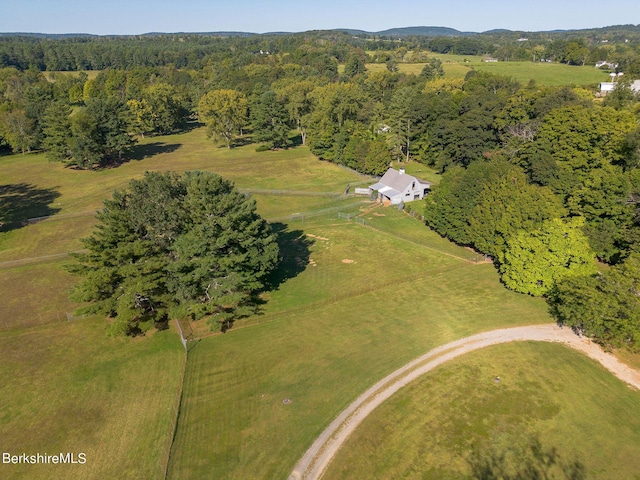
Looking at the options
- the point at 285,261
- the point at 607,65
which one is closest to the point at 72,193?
the point at 285,261

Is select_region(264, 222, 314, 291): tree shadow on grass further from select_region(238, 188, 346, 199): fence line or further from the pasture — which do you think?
select_region(238, 188, 346, 199): fence line

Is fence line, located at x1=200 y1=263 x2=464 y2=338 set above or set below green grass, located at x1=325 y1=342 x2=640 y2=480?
below

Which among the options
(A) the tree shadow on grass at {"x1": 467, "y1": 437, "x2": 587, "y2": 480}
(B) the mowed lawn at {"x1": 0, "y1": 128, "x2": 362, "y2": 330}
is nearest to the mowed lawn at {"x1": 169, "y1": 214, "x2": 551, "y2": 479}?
(A) the tree shadow on grass at {"x1": 467, "y1": 437, "x2": 587, "y2": 480}

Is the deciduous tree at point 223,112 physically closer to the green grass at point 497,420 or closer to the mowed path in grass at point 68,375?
the mowed path in grass at point 68,375

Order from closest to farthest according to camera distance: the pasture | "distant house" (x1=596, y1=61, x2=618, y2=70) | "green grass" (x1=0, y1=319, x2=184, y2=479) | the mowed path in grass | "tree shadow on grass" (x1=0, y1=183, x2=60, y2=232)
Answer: "green grass" (x1=0, y1=319, x2=184, y2=479)
the mowed path in grass
the pasture
"tree shadow on grass" (x1=0, y1=183, x2=60, y2=232)
"distant house" (x1=596, y1=61, x2=618, y2=70)

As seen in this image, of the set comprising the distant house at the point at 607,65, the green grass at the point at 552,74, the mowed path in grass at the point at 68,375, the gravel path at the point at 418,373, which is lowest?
the mowed path in grass at the point at 68,375

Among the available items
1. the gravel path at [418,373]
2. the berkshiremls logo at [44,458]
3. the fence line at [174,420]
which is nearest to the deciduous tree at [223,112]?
the fence line at [174,420]

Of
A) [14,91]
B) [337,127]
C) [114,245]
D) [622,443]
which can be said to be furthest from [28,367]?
[14,91]
